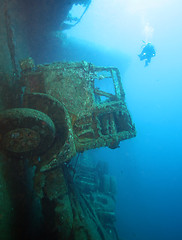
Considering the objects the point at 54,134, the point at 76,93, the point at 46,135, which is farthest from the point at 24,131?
the point at 76,93

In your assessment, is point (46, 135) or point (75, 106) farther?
→ point (75, 106)

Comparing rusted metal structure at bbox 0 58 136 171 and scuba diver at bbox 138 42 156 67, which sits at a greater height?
scuba diver at bbox 138 42 156 67

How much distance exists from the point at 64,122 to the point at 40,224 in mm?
2390

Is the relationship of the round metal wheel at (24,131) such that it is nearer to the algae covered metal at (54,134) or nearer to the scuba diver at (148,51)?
the algae covered metal at (54,134)


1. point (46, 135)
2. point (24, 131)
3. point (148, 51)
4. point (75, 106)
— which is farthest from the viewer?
point (148, 51)

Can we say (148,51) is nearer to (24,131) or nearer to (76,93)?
(76,93)

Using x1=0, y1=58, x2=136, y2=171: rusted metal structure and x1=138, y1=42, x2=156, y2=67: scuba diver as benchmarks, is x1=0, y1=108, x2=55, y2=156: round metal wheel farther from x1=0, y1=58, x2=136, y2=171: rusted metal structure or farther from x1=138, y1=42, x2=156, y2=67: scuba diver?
x1=138, y1=42, x2=156, y2=67: scuba diver

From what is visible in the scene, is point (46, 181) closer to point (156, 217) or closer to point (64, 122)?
point (64, 122)

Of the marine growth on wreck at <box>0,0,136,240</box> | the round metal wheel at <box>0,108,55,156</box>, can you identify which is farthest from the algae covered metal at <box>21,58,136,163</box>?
the round metal wheel at <box>0,108,55,156</box>

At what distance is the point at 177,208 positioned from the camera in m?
37.1

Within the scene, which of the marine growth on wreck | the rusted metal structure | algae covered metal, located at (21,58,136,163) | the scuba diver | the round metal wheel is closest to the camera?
the round metal wheel

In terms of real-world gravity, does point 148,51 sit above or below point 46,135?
above

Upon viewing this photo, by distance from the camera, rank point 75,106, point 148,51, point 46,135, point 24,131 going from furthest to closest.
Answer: point 148,51 → point 75,106 → point 46,135 → point 24,131

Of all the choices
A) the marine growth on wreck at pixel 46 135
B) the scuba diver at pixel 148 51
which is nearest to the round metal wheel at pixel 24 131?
the marine growth on wreck at pixel 46 135
